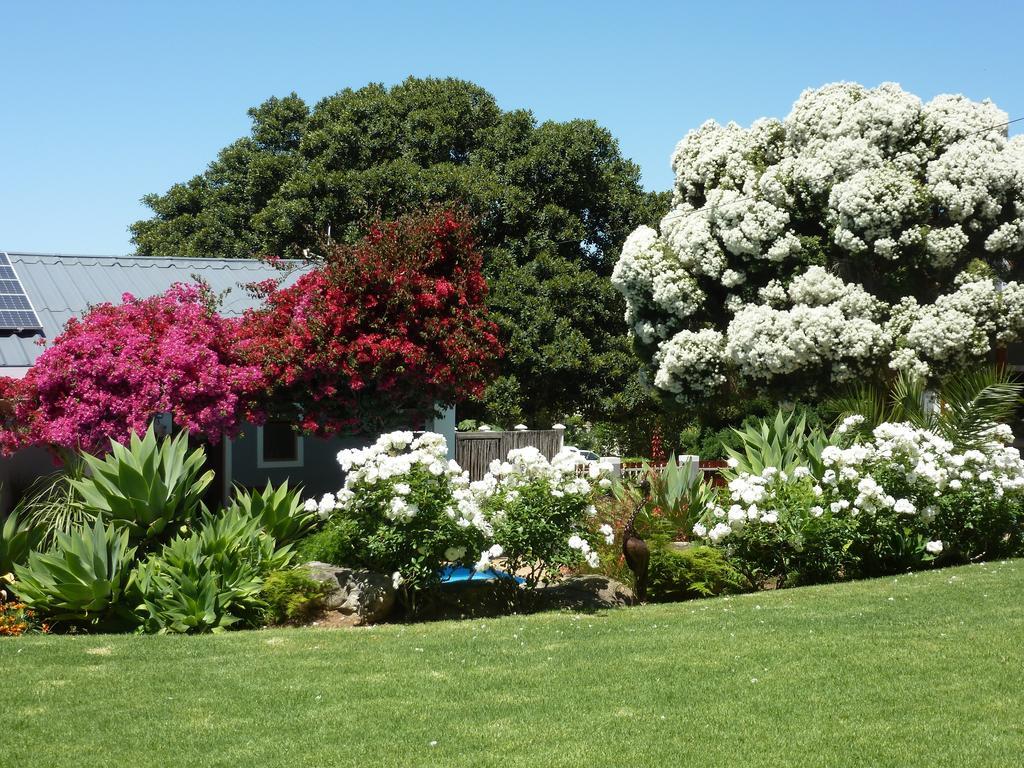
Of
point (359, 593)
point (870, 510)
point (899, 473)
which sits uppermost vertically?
point (899, 473)

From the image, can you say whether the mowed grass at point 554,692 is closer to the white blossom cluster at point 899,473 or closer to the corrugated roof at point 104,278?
the white blossom cluster at point 899,473

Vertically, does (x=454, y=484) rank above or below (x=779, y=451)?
below

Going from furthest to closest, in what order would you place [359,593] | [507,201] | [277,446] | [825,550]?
[507,201] → [277,446] → [825,550] → [359,593]

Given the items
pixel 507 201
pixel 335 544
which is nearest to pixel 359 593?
pixel 335 544

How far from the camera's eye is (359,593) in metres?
10.5

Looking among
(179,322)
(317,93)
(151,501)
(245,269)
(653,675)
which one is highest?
(317,93)

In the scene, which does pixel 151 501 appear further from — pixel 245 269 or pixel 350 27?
pixel 245 269

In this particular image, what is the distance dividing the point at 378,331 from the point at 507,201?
38.5 ft

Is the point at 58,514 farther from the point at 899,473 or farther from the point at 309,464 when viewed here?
the point at 899,473

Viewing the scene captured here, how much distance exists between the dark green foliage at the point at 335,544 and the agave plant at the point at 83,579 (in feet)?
5.74

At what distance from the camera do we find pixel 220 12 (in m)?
13.3

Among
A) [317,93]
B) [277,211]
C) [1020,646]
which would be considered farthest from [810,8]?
[317,93]

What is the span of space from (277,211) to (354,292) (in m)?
14.1

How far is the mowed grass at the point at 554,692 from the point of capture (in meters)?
6.00
